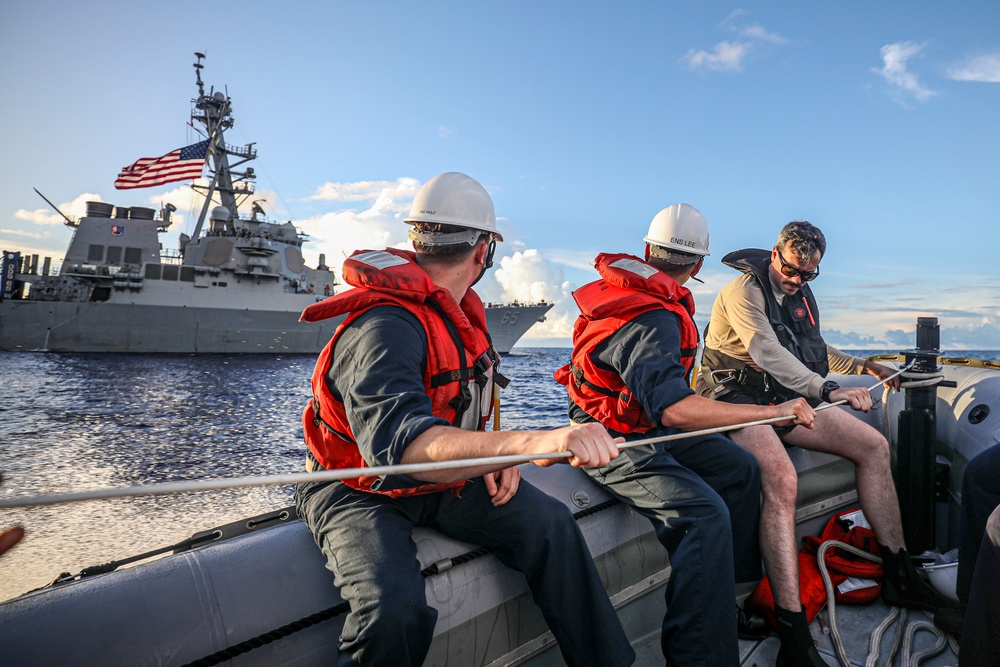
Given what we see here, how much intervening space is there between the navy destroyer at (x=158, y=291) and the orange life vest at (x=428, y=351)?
1250 inches

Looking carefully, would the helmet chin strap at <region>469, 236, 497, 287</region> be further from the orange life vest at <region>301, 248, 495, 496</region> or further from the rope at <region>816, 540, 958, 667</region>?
the rope at <region>816, 540, 958, 667</region>

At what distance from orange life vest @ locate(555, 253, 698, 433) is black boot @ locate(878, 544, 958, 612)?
1.56 m

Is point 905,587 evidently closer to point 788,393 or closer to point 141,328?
point 788,393

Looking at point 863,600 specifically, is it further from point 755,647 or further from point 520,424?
point 520,424

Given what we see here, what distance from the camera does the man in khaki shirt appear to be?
8.88 ft

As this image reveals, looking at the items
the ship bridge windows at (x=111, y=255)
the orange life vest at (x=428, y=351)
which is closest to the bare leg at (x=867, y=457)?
the orange life vest at (x=428, y=351)

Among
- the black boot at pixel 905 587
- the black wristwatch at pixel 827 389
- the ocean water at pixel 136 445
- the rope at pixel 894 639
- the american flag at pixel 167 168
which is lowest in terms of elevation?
the ocean water at pixel 136 445

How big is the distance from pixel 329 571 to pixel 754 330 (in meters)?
2.53

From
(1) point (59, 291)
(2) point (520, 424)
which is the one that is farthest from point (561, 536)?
(1) point (59, 291)

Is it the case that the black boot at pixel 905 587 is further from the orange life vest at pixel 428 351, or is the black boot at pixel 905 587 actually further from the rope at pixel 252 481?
the rope at pixel 252 481

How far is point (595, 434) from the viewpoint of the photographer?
56.3 inches

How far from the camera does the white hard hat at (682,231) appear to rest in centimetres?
284

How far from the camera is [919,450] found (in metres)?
3.33

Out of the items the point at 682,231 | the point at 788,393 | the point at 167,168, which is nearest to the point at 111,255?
the point at 167,168
